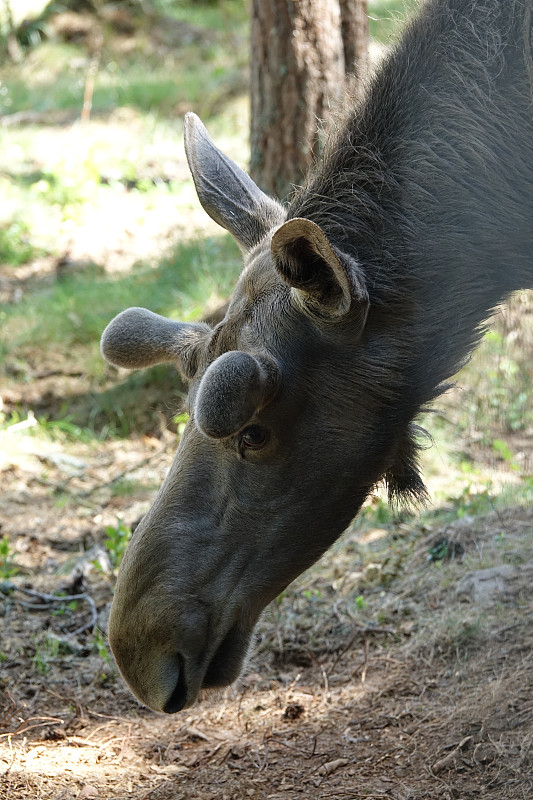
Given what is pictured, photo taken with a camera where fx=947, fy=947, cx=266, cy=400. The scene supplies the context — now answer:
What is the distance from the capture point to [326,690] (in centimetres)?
419

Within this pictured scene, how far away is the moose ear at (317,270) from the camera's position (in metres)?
2.77

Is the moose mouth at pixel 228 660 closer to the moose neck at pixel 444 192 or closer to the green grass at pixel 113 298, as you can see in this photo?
the moose neck at pixel 444 192

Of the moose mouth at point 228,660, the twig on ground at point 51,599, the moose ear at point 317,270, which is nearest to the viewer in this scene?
the moose ear at point 317,270

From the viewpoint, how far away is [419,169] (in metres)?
3.20

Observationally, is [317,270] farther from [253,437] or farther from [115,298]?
[115,298]

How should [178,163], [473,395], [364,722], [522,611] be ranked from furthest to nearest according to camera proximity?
[178,163]
[473,395]
[522,611]
[364,722]

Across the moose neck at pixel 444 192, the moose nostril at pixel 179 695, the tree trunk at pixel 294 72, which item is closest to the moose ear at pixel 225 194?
the moose neck at pixel 444 192

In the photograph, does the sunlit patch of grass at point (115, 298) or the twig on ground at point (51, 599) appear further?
the sunlit patch of grass at point (115, 298)

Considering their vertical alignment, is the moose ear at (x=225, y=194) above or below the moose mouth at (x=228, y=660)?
above

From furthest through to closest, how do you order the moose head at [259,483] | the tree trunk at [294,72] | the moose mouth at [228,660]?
1. the tree trunk at [294,72]
2. the moose mouth at [228,660]
3. the moose head at [259,483]

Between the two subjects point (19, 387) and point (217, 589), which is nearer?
point (217, 589)

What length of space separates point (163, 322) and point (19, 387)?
172 inches

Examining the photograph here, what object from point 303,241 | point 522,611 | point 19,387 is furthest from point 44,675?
point 19,387

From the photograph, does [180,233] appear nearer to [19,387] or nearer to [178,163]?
[178,163]
